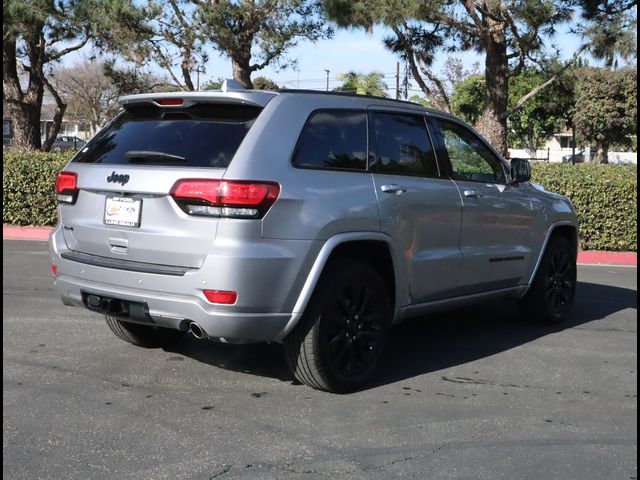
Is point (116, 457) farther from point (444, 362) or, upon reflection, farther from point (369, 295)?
point (444, 362)

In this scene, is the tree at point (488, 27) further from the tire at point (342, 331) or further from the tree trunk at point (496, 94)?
the tire at point (342, 331)

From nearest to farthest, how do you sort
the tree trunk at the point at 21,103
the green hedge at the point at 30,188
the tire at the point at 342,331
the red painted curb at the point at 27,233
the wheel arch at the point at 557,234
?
1. the tire at the point at 342,331
2. the wheel arch at the point at 557,234
3. the red painted curb at the point at 27,233
4. the green hedge at the point at 30,188
5. the tree trunk at the point at 21,103

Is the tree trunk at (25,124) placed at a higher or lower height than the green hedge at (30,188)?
higher

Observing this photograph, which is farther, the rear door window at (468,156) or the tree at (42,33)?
the tree at (42,33)

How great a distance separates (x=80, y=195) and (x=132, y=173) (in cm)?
52

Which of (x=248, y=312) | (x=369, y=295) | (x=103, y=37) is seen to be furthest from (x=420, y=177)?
(x=103, y=37)

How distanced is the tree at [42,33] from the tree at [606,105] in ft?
114

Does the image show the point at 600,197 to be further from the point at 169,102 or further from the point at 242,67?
the point at 169,102

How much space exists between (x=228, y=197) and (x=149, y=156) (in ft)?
2.43

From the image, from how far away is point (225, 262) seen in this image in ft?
14.1

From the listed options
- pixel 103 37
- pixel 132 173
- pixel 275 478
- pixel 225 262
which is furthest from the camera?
pixel 103 37

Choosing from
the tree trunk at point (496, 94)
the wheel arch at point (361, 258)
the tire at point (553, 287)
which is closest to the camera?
the wheel arch at point (361, 258)

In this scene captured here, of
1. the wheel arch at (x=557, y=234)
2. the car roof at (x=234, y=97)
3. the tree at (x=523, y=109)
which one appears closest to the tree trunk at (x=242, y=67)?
the wheel arch at (x=557, y=234)

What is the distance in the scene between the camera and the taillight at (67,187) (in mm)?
5012
